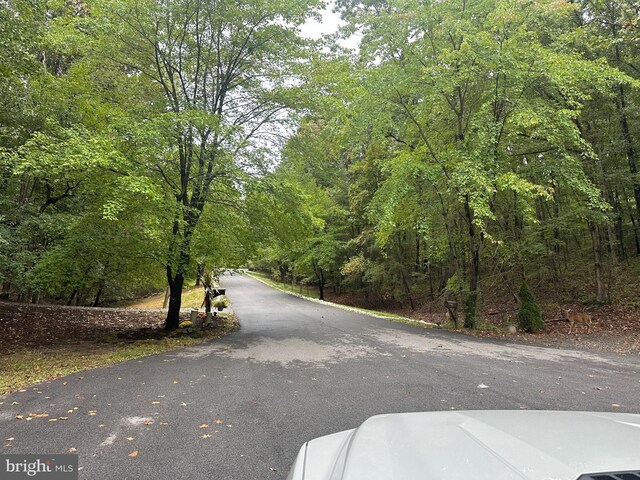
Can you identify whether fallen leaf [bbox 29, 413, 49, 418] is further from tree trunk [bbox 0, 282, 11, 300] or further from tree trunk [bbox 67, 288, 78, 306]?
tree trunk [bbox 0, 282, 11, 300]

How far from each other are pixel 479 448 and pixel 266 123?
10884 mm

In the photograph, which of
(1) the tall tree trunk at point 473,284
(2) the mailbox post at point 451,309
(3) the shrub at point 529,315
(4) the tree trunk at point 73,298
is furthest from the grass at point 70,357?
(4) the tree trunk at point 73,298

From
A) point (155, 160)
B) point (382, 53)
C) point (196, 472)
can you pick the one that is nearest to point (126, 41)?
point (155, 160)

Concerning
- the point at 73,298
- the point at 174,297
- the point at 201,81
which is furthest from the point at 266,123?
the point at 73,298

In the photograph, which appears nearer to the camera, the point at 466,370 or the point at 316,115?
the point at 466,370

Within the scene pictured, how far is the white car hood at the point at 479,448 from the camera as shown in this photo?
1228mm

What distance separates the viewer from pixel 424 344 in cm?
863

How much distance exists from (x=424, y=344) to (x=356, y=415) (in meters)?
5.05

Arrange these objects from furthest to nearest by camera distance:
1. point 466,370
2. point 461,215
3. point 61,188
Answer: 1. point 461,215
2. point 61,188
3. point 466,370

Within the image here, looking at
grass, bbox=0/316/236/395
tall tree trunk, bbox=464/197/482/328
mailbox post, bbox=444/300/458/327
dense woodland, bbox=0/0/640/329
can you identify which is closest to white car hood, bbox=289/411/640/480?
grass, bbox=0/316/236/395

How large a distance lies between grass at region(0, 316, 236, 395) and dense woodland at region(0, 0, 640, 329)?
177cm

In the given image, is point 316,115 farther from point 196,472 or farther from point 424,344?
point 196,472

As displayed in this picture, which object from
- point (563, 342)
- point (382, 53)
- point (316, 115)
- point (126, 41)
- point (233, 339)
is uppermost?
point (382, 53)

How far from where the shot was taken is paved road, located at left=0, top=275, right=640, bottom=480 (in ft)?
10.6
